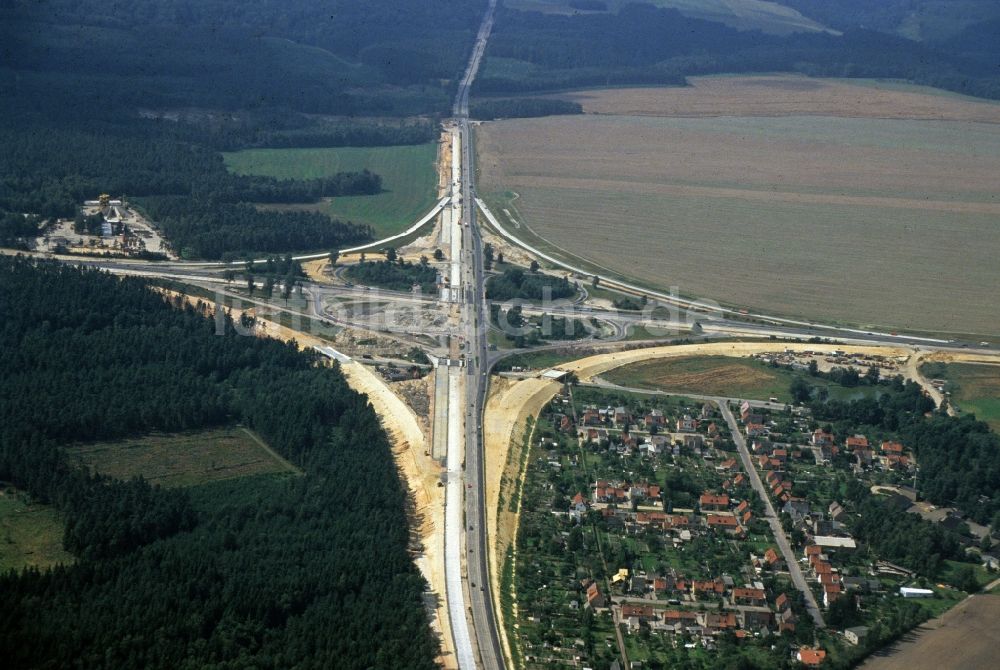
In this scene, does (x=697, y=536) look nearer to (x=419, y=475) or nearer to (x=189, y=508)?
(x=419, y=475)

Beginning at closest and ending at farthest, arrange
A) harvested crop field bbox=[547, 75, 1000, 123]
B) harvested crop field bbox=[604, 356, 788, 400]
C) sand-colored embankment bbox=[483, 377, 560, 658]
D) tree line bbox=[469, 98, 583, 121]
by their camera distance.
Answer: sand-colored embankment bbox=[483, 377, 560, 658]
harvested crop field bbox=[604, 356, 788, 400]
tree line bbox=[469, 98, 583, 121]
harvested crop field bbox=[547, 75, 1000, 123]

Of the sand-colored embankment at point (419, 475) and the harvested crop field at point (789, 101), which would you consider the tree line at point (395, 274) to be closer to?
the sand-colored embankment at point (419, 475)

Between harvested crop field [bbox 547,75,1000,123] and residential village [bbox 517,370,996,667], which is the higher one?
harvested crop field [bbox 547,75,1000,123]

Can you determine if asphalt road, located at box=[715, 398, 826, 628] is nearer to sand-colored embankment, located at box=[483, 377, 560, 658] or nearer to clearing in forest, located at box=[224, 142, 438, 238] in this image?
sand-colored embankment, located at box=[483, 377, 560, 658]

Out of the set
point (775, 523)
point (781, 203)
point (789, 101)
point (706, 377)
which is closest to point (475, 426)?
point (706, 377)

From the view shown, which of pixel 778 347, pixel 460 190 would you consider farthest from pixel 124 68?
pixel 778 347

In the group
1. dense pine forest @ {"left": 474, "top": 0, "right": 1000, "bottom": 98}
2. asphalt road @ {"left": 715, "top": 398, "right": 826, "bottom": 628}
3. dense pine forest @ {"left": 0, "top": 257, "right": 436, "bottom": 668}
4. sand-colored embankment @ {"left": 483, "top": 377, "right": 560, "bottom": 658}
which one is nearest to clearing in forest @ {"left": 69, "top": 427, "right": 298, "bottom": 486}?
dense pine forest @ {"left": 0, "top": 257, "right": 436, "bottom": 668}

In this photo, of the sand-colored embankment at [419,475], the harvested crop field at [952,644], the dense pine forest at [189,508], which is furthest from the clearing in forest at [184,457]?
the harvested crop field at [952,644]
